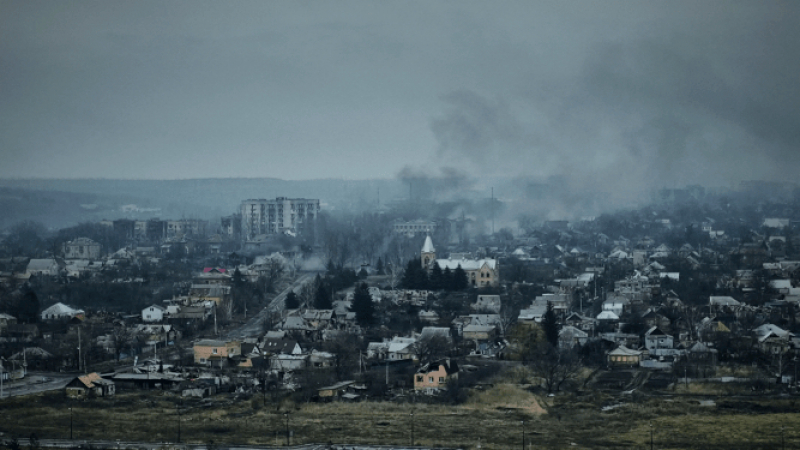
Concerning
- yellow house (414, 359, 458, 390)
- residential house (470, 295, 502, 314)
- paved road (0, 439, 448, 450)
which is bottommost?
paved road (0, 439, 448, 450)

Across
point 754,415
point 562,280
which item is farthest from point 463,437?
point 562,280

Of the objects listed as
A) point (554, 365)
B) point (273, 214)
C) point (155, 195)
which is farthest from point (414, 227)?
point (155, 195)

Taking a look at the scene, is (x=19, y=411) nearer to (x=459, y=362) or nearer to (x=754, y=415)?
(x=459, y=362)

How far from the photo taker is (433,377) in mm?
11398

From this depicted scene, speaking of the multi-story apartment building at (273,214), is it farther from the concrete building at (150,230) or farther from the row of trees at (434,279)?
the row of trees at (434,279)

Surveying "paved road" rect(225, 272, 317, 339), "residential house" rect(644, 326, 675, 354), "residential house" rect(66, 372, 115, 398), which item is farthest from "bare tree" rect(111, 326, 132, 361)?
"residential house" rect(644, 326, 675, 354)

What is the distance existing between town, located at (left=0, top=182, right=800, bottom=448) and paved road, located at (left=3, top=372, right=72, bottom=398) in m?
0.06

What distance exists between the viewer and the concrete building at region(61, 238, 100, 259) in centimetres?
2758

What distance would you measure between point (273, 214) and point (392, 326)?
2013 cm

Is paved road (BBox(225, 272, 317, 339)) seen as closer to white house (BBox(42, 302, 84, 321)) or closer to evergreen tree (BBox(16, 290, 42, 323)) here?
white house (BBox(42, 302, 84, 321))

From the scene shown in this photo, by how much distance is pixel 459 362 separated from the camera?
12.8 meters

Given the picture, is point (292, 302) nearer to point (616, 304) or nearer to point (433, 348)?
point (433, 348)

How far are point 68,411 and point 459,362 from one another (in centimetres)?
462

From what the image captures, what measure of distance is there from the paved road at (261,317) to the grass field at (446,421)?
427cm
